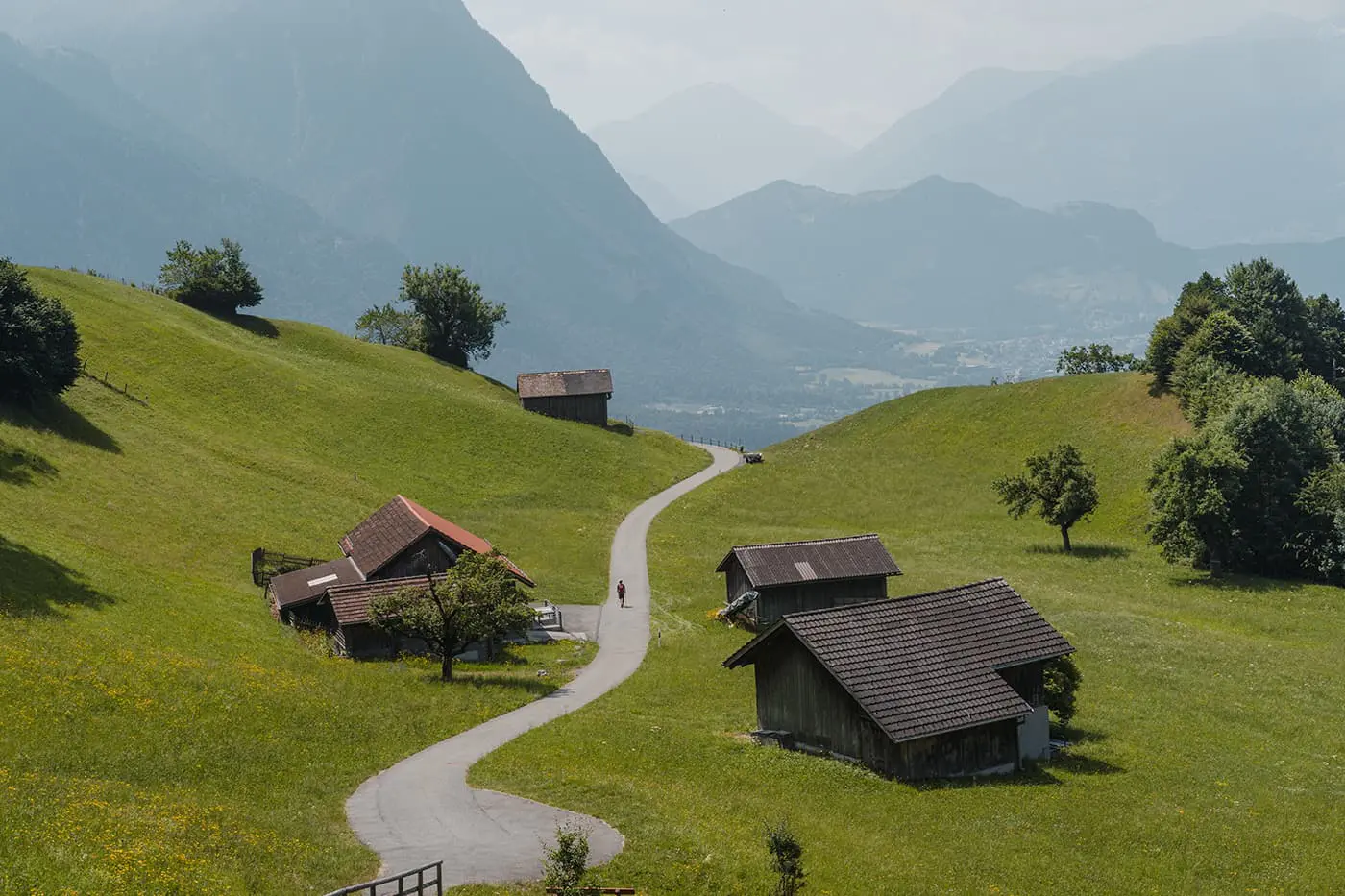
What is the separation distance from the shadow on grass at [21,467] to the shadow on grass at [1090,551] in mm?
66309

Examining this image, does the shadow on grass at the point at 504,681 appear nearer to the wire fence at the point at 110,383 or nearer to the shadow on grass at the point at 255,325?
the wire fence at the point at 110,383

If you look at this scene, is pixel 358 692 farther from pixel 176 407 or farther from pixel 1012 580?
pixel 176 407

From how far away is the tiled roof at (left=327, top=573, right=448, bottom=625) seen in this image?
176ft

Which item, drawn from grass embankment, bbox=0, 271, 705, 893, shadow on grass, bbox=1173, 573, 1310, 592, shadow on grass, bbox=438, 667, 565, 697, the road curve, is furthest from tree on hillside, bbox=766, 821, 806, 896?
shadow on grass, bbox=1173, 573, 1310, 592

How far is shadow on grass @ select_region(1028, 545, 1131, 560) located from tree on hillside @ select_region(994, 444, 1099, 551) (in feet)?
3.19

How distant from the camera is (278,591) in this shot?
57.6 m

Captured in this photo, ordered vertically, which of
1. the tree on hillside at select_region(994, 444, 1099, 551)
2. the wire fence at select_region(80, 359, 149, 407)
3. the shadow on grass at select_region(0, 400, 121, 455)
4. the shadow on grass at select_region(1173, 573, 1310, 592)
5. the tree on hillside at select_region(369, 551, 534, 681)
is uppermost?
the wire fence at select_region(80, 359, 149, 407)

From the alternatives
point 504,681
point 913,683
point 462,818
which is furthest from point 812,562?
point 462,818

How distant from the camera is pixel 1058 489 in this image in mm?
85938

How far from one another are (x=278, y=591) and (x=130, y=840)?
35387 millimetres

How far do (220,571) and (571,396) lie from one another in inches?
2862

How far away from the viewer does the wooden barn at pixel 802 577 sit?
2488 inches

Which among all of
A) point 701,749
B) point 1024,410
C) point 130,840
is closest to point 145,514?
point 701,749

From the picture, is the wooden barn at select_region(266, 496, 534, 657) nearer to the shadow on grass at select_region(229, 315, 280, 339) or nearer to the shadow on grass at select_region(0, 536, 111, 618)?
the shadow on grass at select_region(0, 536, 111, 618)
